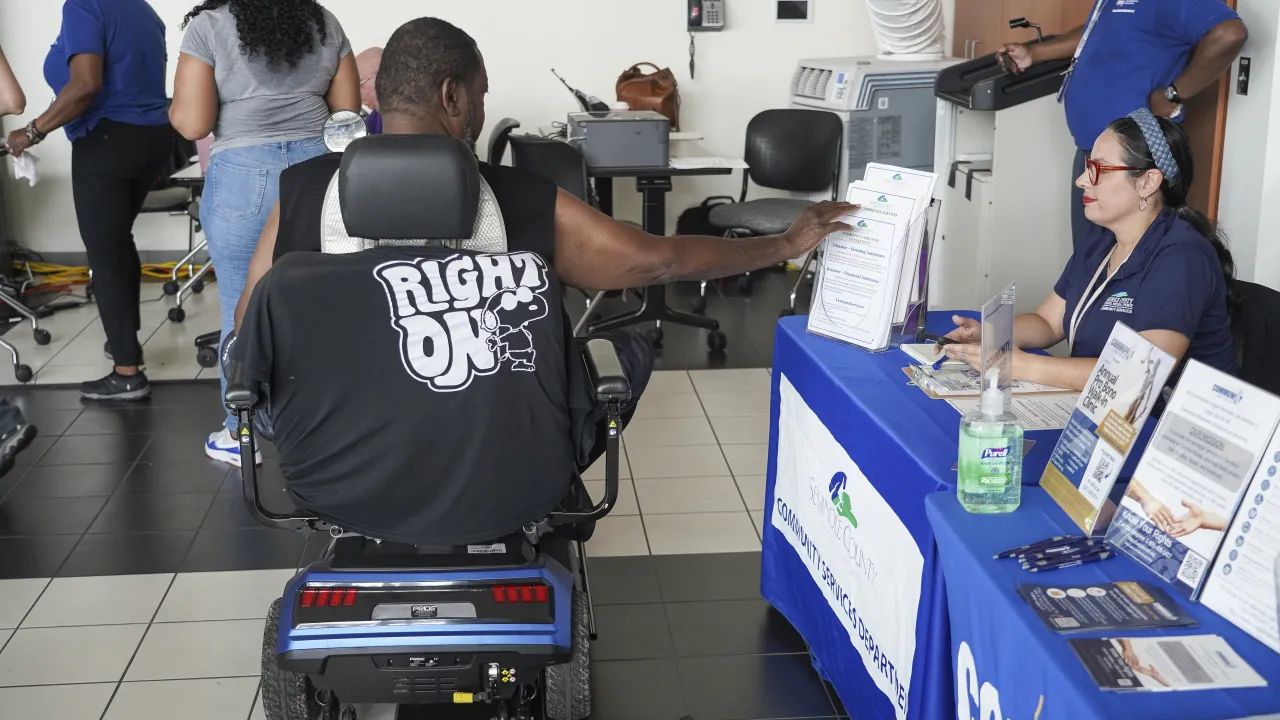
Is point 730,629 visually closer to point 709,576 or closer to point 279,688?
point 709,576

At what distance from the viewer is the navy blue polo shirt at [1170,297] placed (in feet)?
6.89

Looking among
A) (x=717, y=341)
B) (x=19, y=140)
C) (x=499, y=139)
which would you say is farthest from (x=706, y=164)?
(x=19, y=140)

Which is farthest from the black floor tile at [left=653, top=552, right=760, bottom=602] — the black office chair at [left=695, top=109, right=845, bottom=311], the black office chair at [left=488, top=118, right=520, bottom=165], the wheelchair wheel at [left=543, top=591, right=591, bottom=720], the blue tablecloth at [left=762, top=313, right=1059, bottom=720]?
the black office chair at [left=488, top=118, right=520, bottom=165]

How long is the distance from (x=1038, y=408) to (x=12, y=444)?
2291 millimetres

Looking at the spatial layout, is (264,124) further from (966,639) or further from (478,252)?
(966,639)

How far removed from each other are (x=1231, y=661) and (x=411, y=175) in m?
1.38

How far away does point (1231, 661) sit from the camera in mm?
1308

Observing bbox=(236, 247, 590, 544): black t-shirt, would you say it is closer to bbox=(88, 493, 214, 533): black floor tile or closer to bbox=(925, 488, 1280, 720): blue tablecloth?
bbox=(925, 488, 1280, 720): blue tablecloth

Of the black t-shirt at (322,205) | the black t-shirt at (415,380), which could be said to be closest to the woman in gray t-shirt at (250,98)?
the black t-shirt at (322,205)

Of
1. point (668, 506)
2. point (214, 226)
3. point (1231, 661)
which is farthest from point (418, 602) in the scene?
point (214, 226)

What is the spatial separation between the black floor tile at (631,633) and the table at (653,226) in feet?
6.95

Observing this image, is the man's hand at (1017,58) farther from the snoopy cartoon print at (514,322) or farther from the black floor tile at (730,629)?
the snoopy cartoon print at (514,322)

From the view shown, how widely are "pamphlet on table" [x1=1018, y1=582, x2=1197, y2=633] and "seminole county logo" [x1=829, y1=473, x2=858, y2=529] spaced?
71 centimetres

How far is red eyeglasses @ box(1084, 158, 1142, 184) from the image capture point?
2.19 meters
